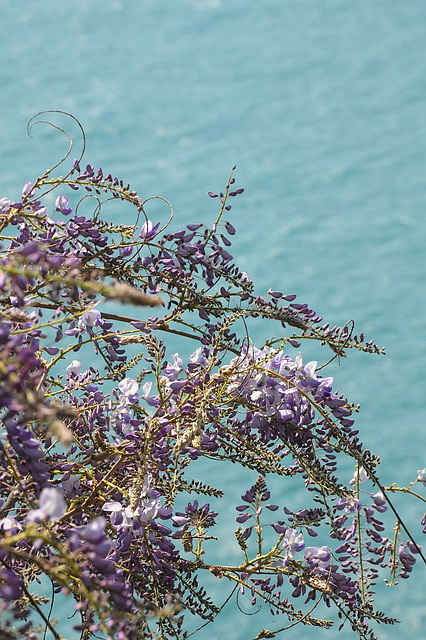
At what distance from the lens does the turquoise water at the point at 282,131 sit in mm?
3953

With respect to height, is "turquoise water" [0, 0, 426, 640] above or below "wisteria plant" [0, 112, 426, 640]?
above

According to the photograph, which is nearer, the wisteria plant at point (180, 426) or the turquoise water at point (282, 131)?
the wisteria plant at point (180, 426)

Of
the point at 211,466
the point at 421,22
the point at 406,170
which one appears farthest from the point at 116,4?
the point at 211,466

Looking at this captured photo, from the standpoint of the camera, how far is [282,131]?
15.9 feet

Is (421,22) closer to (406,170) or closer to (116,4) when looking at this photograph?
(406,170)

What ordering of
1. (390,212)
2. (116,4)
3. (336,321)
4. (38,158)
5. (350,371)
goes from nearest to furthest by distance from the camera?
(350,371) → (336,321) → (390,212) → (38,158) → (116,4)

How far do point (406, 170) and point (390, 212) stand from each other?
38 cm

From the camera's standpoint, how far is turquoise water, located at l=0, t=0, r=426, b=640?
3953 millimetres

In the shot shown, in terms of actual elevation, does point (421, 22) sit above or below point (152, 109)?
above

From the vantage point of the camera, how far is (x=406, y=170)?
15.1 feet

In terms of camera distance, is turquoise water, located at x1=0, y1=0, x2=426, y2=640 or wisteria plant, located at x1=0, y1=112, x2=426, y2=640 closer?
wisteria plant, located at x1=0, y1=112, x2=426, y2=640

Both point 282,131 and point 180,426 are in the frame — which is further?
point 282,131

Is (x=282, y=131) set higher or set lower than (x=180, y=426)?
higher

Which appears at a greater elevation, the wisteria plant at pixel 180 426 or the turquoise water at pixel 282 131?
the turquoise water at pixel 282 131
